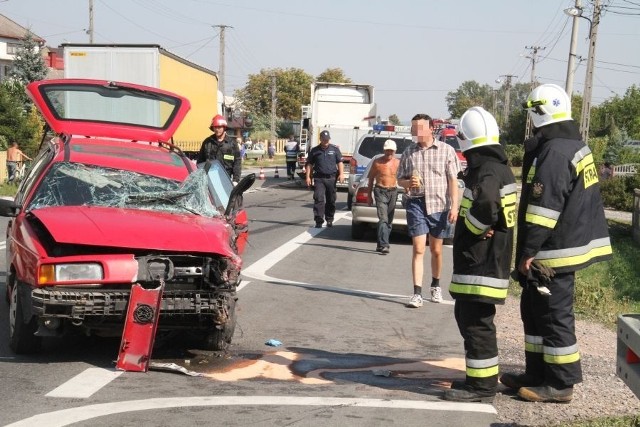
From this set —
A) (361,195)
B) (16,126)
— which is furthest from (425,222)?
(16,126)

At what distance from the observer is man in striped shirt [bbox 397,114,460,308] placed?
10469 mm

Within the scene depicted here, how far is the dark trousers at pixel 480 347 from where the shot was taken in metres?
6.18

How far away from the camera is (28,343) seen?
7.18m

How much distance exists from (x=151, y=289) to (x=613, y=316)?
575 centimetres

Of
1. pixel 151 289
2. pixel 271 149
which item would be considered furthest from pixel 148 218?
pixel 271 149

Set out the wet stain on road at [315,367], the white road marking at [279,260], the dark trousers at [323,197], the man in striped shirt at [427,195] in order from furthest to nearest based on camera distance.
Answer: the dark trousers at [323,197]
the white road marking at [279,260]
the man in striped shirt at [427,195]
the wet stain on road at [315,367]

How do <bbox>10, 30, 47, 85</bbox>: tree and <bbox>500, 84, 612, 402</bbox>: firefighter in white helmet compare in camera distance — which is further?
<bbox>10, 30, 47, 85</bbox>: tree

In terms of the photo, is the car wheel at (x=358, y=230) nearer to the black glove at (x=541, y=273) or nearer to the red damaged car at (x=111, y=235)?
the red damaged car at (x=111, y=235)

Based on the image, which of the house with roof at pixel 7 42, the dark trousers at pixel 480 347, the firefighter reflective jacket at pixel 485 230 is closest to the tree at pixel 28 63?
the house with roof at pixel 7 42

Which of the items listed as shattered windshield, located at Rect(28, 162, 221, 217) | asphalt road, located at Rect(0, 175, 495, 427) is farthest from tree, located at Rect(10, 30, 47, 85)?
shattered windshield, located at Rect(28, 162, 221, 217)

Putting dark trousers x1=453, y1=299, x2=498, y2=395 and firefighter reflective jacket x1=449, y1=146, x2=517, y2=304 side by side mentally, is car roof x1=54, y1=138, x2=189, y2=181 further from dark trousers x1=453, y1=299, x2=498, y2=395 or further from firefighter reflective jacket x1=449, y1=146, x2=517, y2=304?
dark trousers x1=453, y1=299, x2=498, y2=395

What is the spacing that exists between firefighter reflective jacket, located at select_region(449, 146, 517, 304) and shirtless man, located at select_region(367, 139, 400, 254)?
345 inches

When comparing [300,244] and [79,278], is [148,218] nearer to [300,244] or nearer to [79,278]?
[79,278]

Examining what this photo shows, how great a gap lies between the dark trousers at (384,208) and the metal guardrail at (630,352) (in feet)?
35.1
